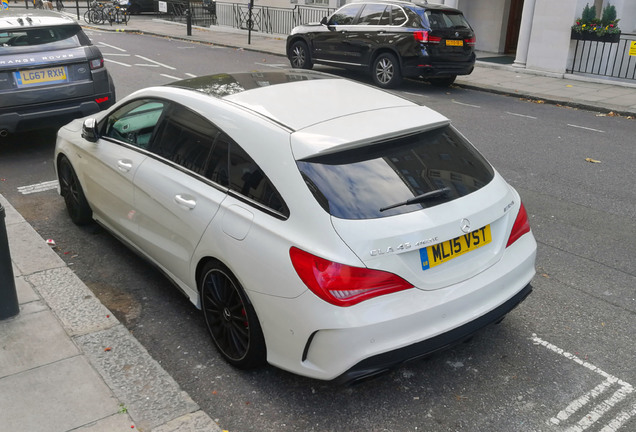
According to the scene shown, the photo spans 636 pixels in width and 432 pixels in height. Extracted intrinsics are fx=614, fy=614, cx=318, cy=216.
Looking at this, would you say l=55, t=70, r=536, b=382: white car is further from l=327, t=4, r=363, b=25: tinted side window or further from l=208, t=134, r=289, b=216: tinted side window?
l=327, t=4, r=363, b=25: tinted side window

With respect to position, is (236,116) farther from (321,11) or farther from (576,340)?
(321,11)

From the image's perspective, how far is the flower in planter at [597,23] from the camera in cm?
1488

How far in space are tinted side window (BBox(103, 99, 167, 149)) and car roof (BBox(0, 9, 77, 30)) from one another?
11.7ft

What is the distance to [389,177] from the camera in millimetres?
3299

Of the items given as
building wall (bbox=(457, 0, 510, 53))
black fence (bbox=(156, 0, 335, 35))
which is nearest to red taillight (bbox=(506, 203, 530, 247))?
building wall (bbox=(457, 0, 510, 53))

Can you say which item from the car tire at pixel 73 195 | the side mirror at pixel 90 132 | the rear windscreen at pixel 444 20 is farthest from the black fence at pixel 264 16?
the side mirror at pixel 90 132

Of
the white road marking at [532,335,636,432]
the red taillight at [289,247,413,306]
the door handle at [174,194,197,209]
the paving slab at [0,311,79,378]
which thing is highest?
the door handle at [174,194,197,209]

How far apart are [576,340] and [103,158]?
372cm

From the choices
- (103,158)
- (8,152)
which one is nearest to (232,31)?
(8,152)

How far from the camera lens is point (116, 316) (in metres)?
4.30

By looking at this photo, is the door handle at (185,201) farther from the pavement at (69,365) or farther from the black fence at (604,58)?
the black fence at (604,58)

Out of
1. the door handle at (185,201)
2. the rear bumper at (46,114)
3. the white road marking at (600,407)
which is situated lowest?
the white road marking at (600,407)

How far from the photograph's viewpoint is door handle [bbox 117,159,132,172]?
450 centimetres

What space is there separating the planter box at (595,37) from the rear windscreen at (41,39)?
40.2ft
